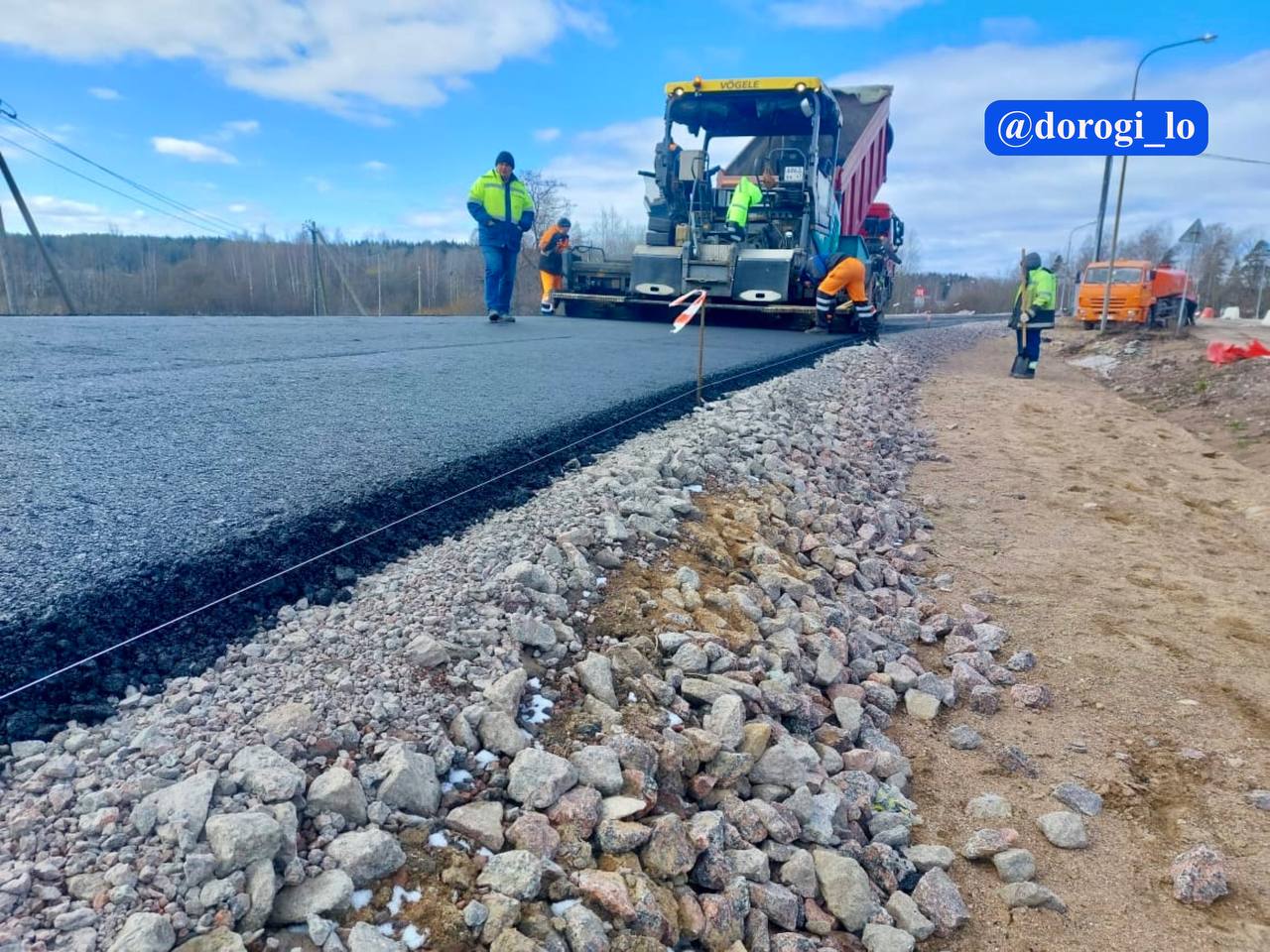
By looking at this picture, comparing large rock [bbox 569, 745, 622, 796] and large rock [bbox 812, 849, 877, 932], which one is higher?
large rock [bbox 569, 745, 622, 796]

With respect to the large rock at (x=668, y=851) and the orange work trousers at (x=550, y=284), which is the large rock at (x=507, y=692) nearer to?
the large rock at (x=668, y=851)

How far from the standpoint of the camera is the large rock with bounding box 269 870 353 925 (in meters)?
1.31

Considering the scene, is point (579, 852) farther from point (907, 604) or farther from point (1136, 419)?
point (1136, 419)

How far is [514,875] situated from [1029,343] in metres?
11.1

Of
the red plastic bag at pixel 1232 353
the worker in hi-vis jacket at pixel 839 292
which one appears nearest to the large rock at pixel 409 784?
the worker in hi-vis jacket at pixel 839 292

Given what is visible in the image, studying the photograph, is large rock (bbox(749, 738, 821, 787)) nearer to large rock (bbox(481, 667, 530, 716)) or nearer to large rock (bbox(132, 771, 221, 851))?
large rock (bbox(481, 667, 530, 716))

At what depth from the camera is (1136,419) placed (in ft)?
29.0

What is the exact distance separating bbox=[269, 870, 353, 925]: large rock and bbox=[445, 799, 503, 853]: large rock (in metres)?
0.23

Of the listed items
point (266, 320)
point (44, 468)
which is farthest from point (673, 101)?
point (44, 468)

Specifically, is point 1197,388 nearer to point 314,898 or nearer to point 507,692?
point 507,692

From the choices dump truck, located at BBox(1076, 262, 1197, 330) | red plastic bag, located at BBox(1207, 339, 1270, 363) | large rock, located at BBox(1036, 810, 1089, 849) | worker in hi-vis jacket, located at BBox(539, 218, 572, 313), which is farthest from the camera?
dump truck, located at BBox(1076, 262, 1197, 330)

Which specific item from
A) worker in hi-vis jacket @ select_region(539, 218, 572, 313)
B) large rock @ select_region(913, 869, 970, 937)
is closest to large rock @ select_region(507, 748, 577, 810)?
large rock @ select_region(913, 869, 970, 937)

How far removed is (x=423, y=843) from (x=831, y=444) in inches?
170

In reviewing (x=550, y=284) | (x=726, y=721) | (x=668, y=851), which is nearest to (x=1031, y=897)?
(x=726, y=721)
